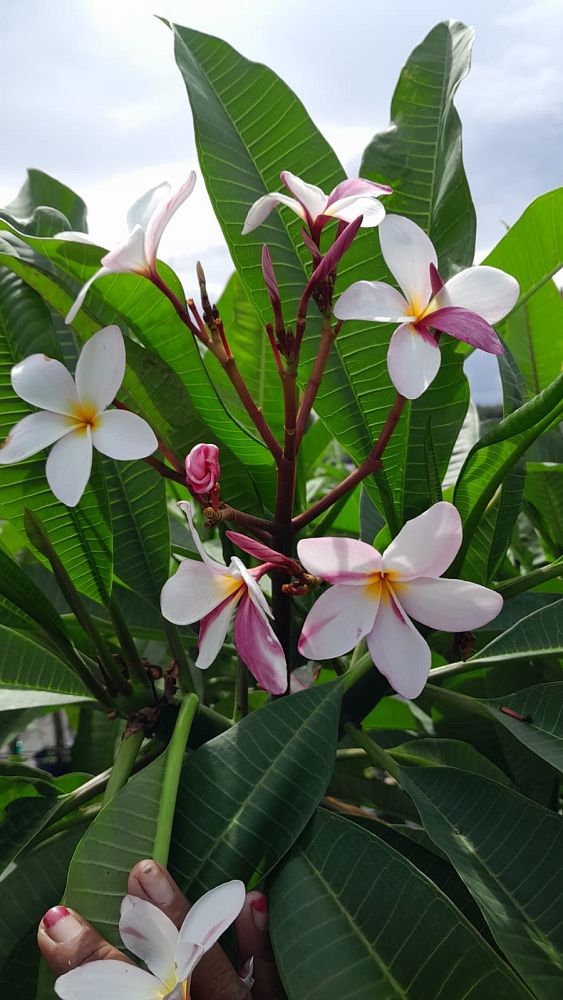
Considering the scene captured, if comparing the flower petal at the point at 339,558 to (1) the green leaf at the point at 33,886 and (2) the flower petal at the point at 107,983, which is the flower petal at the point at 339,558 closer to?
(2) the flower petal at the point at 107,983

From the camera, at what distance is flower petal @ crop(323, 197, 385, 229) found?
1.60ft

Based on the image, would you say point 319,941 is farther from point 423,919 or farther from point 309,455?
point 309,455

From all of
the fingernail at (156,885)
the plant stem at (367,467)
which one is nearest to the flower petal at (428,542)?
the plant stem at (367,467)

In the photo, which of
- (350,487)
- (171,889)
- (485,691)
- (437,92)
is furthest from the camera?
(485,691)

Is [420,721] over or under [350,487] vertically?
under

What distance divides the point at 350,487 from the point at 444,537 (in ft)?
0.43

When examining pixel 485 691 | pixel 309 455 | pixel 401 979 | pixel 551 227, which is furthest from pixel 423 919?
pixel 309 455

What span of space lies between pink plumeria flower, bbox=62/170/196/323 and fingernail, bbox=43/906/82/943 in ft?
1.17

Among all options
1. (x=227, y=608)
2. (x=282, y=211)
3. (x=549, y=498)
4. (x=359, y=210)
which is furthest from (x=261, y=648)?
(x=549, y=498)

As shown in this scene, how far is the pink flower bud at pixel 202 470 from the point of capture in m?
0.48

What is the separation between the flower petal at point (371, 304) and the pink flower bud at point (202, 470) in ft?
0.36

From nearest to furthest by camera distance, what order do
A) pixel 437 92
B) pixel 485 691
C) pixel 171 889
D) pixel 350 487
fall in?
pixel 171 889 < pixel 350 487 < pixel 437 92 < pixel 485 691

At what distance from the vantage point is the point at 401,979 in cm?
44

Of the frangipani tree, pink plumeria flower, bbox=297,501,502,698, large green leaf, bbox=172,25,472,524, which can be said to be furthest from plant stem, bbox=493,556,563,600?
pink plumeria flower, bbox=297,501,502,698
